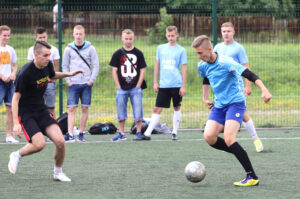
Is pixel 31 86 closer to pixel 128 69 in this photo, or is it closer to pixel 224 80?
pixel 224 80

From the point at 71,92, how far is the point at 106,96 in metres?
3.52

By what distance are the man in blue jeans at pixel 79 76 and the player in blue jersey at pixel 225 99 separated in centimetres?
398

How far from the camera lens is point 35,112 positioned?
7.51 meters

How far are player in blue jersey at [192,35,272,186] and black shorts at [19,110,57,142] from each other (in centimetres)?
201

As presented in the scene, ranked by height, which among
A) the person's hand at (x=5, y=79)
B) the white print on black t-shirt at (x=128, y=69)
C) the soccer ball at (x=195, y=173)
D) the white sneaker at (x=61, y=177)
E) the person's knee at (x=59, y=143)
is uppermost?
the white print on black t-shirt at (x=128, y=69)

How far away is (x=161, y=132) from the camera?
1243 cm

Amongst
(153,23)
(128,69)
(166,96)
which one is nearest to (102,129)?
(128,69)

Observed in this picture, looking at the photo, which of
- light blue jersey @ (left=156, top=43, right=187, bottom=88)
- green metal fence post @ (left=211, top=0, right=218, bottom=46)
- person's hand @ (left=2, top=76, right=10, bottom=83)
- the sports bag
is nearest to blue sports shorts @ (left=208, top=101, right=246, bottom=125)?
light blue jersey @ (left=156, top=43, right=187, bottom=88)

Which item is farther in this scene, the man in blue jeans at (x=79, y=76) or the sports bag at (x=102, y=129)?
the sports bag at (x=102, y=129)

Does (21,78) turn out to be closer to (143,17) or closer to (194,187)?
(194,187)

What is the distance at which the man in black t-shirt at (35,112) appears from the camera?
24.0ft

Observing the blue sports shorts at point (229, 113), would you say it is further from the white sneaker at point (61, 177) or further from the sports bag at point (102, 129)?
the sports bag at point (102, 129)

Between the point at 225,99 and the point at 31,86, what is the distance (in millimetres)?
2410

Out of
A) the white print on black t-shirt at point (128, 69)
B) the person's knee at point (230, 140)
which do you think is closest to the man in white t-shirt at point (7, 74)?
the white print on black t-shirt at point (128, 69)
